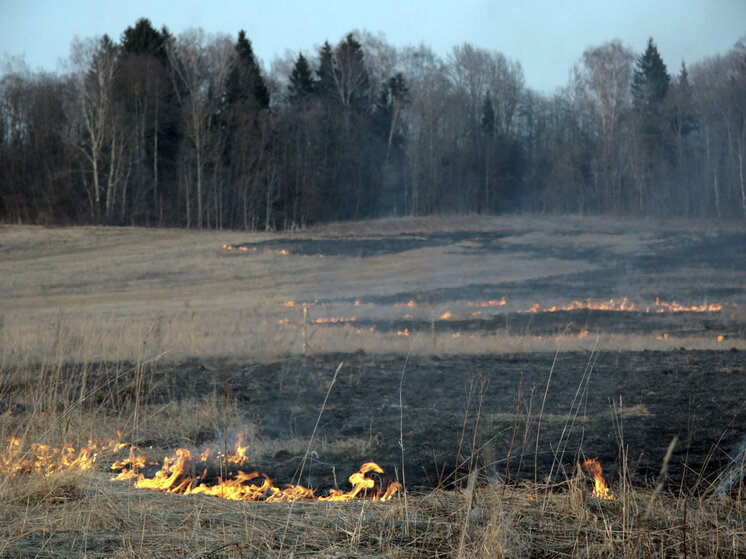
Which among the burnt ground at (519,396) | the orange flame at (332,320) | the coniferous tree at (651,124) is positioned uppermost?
the coniferous tree at (651,124)

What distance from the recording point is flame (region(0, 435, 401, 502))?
3707 millimetres

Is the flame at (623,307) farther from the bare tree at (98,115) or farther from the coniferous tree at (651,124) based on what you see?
the bare tree at (98,115)

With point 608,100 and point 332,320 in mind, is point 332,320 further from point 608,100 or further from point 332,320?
point 608,100

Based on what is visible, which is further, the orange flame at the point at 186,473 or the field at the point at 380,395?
the orange flame at the point at 186,473

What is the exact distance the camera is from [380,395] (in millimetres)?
7289

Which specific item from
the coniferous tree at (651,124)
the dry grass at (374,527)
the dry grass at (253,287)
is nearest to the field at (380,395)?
the dry grass at (374,527)

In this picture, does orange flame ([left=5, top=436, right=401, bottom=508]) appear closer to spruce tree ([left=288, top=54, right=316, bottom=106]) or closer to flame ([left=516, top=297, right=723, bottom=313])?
flame ([left=516, top=297, right=723, bottom=313])

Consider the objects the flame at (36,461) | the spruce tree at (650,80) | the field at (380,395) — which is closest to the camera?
the field at (380,395)

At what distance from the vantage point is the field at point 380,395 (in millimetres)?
2779

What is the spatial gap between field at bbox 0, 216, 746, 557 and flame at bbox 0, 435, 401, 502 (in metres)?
0.04

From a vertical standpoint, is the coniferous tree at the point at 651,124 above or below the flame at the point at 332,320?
above

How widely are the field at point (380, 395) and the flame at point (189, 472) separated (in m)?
0.04

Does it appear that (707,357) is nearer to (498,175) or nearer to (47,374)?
(47,374)

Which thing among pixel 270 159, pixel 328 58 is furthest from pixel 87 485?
pixel 328 58
